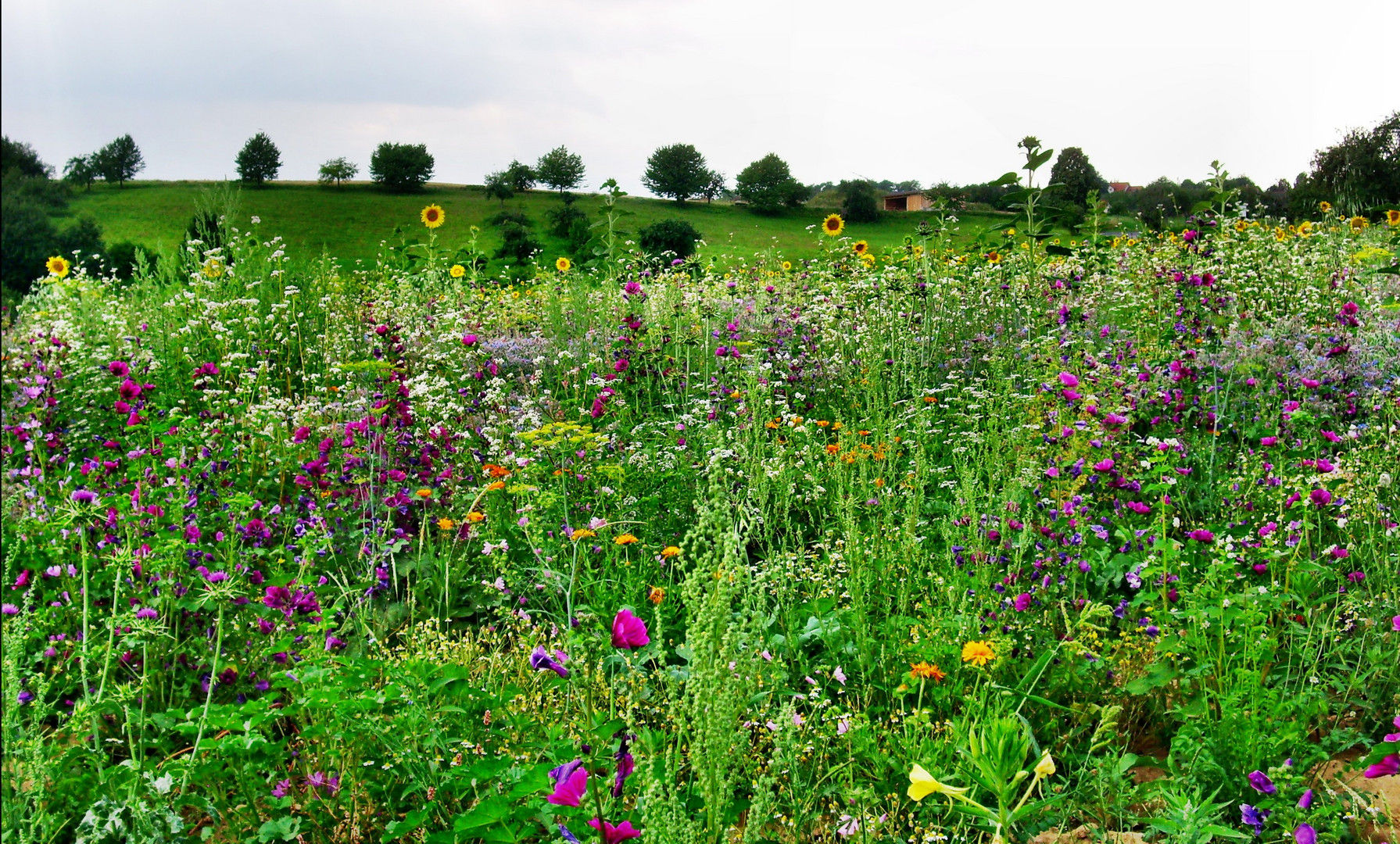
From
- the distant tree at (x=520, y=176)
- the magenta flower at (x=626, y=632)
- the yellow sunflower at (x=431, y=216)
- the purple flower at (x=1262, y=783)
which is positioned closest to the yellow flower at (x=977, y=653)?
the purple flower at (x=1262, y=783)

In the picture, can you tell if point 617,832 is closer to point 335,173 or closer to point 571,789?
point 571,789

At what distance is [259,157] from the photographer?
1088 inches

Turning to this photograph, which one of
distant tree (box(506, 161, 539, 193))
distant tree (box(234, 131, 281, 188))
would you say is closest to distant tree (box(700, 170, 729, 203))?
distant tree (box(506, 161, 539, 193))

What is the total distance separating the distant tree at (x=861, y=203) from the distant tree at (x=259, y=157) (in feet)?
56.4

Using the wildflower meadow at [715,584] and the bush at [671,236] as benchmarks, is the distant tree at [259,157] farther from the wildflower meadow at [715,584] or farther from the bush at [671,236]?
the wildflower meadow at [715,584]

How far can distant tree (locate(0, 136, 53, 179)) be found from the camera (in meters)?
1.29

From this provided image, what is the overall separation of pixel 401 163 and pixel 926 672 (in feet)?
110

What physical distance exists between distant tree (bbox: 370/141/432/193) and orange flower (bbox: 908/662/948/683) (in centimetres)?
3315

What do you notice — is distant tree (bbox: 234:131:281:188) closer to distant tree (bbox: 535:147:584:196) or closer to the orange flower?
distant tree (bbox: 535:147:584:196)

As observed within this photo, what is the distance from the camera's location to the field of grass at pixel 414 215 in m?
23.6

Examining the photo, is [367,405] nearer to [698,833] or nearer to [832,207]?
[698,833]

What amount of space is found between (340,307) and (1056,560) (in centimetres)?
552

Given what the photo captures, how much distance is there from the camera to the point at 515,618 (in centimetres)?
302

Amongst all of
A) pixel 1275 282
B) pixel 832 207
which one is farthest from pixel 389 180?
pixel 1275 282
